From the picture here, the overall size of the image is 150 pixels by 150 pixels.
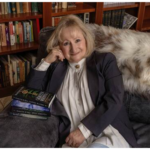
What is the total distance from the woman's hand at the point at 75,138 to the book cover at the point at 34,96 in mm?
202

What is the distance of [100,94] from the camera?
1.44 m

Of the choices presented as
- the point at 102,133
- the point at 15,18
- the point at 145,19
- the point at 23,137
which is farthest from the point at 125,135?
the point at 145,19

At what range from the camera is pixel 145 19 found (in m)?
3.09

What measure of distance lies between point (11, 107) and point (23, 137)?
8.6 inches

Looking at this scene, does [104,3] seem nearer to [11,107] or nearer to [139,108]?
[139,108]

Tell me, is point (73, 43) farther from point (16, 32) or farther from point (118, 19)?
point (118, 19)

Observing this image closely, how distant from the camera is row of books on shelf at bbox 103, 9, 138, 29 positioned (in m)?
2.68

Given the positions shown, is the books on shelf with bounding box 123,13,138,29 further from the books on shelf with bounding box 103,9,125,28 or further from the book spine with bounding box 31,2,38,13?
the book spine with bounding box 31,2,38,13

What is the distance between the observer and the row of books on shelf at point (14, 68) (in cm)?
244

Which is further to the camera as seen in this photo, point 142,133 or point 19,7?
point 19,7

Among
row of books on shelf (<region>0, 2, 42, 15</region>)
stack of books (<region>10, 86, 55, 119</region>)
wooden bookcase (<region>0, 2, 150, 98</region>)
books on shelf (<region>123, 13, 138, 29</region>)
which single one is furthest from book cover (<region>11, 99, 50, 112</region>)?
books on shelf (<region>123, 13, 138, 29</region>)

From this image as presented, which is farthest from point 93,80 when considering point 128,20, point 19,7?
point 128,20

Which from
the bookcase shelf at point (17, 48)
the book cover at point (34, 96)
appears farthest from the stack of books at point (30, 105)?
the bookcase shelf at point (17, 48)

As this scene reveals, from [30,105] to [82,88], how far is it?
0.31m
